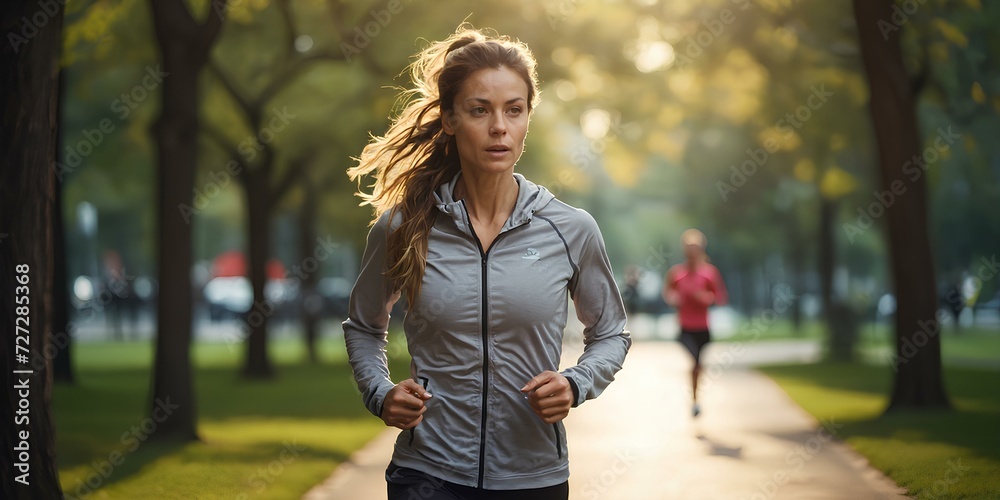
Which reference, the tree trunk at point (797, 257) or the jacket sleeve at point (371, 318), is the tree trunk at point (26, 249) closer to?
the jacket sleeve at point (371, 318)

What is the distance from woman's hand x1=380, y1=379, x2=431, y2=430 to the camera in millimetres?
3779

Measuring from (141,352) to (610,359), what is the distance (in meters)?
33.8

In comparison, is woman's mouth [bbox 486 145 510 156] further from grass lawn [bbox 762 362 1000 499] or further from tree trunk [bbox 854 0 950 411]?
tree trunk [bbox 854 0 950 411]

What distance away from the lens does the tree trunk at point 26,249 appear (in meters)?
7.25

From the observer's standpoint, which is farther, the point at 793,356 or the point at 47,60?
the point at 793,356

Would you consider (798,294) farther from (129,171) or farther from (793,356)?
(129,171)

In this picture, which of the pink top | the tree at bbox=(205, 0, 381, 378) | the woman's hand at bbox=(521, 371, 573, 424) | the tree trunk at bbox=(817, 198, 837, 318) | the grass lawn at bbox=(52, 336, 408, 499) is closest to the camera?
the woman's hand at bbox=(521, 371, 573, 424)

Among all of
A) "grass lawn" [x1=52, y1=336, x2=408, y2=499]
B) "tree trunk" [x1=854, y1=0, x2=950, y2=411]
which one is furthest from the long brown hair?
"tree trunk" [x1=854, y1=0, x2=950, y2=411]

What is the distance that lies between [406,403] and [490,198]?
0.73 metres

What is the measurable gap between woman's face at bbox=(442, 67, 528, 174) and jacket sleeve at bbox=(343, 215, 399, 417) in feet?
1.27

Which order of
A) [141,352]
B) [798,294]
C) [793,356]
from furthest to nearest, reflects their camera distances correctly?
[798,294] < [141,352] < [793,356]

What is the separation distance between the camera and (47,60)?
24.5 feet

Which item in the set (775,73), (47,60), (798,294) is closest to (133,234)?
(798,294)

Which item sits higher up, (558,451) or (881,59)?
(881,59)
